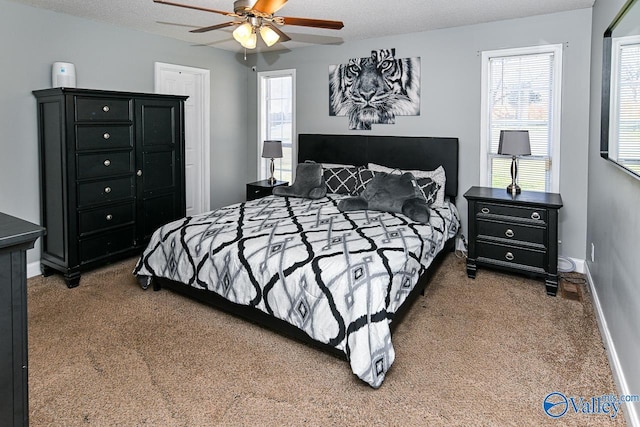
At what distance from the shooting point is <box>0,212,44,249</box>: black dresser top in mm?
1086

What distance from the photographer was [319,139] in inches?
207

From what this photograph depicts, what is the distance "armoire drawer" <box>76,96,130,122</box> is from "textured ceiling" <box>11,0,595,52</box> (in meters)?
0.83

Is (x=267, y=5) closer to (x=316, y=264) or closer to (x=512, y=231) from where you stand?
(x=316, y=264)

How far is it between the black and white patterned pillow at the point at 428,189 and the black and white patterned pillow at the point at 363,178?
0.55 m

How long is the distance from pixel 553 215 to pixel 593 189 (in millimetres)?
427

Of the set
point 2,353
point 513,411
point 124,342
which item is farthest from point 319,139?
point 2,353

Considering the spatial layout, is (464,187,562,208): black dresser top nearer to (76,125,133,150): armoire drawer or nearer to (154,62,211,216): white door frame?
(76,125,133,150): armoire drawer

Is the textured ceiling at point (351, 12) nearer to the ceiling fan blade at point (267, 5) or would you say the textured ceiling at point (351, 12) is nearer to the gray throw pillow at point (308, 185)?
the ceiling fan blade at point (267, 5)

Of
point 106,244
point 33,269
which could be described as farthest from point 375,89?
point 33,269

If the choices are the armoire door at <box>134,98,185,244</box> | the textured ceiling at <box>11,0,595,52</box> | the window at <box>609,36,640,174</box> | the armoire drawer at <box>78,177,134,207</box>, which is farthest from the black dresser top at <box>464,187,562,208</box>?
the armoire drawer at <box>78,177,134,207</box>

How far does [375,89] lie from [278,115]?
1543 millimetres

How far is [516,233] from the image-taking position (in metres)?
3.59

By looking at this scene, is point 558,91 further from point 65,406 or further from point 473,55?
point 65,406

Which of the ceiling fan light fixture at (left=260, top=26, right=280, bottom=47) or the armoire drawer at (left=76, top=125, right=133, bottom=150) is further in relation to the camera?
the armoire drawer at (left=76, top=125, right=133, bottom=150)
